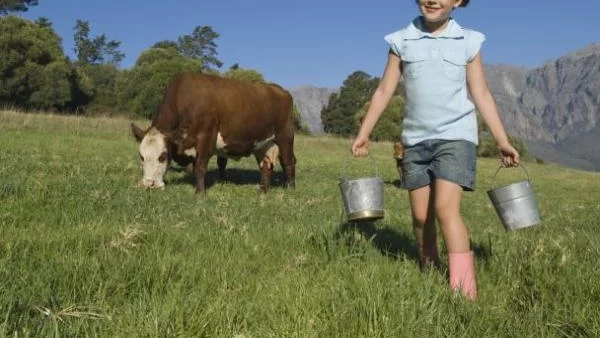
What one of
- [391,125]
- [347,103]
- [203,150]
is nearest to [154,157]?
[203,150]

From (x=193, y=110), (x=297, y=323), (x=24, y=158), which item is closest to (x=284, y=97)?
(x=193, y=110)

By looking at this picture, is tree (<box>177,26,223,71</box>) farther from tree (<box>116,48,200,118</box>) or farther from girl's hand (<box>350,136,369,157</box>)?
girl's hand (<box>350,136,369,157</box>)

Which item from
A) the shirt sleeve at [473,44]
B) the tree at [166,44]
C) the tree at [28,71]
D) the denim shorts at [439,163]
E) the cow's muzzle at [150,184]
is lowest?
the cow's muzzle at [150,184]

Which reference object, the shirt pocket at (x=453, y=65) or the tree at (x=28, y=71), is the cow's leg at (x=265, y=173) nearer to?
the shirt pocket at (x=453, y=65)

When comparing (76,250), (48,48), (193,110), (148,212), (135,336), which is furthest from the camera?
(48,48)

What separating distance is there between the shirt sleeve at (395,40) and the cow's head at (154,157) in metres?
6.43

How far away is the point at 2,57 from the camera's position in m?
44.1

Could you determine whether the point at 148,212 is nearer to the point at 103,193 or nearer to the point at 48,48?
the point at 103,193

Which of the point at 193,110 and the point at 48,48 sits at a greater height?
the point at 48,48

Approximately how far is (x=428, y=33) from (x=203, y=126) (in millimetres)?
7205

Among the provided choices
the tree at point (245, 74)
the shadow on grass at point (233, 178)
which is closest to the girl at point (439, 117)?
the shadow on grass at point (233, 178)

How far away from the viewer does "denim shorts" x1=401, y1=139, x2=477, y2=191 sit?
4.10 m

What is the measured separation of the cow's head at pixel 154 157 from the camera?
1025 centimetres

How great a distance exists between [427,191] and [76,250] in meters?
2.50
